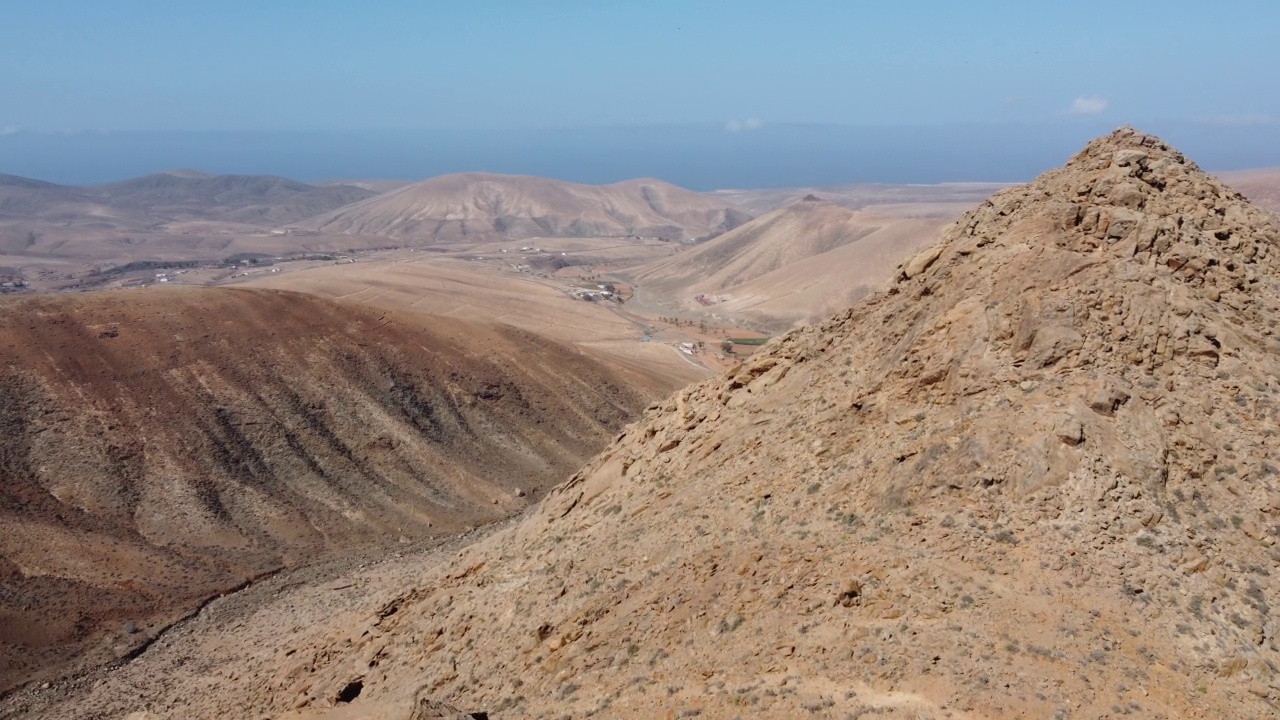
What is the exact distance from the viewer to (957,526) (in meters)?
11.6

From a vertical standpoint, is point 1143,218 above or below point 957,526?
above

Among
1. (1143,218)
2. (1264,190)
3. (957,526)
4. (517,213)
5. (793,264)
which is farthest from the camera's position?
(517,213)

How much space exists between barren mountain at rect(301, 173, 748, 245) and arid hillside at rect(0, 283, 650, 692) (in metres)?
112

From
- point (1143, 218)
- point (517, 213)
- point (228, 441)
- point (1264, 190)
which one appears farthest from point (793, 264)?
point (517, 213)

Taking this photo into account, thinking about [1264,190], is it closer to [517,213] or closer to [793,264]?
[793,264]

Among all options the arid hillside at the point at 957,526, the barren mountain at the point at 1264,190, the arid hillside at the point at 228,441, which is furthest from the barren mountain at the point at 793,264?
the arid hillside at the point at 957,526

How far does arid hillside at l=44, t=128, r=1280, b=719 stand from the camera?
1004cm

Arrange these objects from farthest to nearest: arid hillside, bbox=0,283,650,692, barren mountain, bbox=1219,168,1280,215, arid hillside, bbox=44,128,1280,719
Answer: barren mountain, bbox=1219,168,1280,215, arid hillside, bbox=0,283,650,692, arid hillside, bbox=44,128,1280,719

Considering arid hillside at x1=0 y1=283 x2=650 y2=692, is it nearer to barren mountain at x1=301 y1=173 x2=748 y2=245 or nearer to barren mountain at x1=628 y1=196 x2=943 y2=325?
barren mountain at x1=628 y1=196 x2=943 y2=325

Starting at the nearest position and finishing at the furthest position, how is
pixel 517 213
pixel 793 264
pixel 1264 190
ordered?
pixel 793 264 → pixel 1264 190 → pixel 517 213

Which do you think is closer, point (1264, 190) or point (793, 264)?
point (793, 264)

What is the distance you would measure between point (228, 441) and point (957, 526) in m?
31.0

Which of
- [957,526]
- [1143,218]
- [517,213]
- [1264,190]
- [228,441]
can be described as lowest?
[228,441]

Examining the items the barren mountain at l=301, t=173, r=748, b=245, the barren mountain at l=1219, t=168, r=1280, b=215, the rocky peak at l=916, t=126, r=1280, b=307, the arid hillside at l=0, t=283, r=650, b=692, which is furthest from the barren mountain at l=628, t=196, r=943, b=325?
the rocky peak at l=916, t=126, r=1280, b=307
